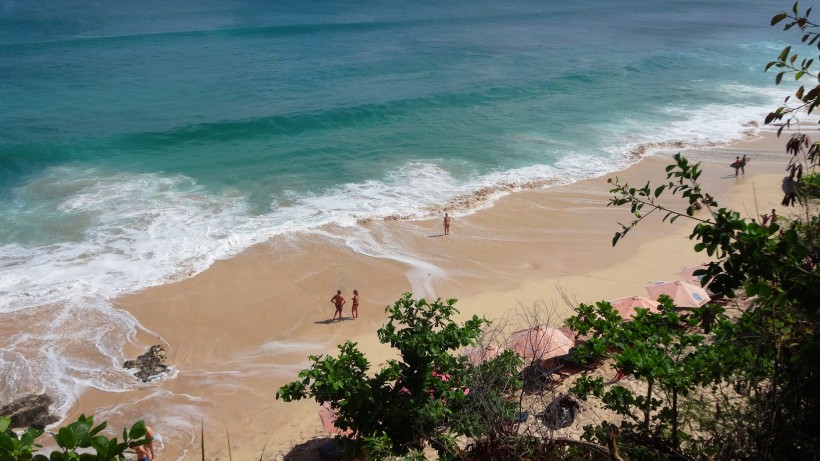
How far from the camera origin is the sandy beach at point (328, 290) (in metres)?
12.2

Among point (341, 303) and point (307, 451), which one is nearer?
point (307, 451)

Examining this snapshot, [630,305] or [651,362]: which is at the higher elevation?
[651,362]

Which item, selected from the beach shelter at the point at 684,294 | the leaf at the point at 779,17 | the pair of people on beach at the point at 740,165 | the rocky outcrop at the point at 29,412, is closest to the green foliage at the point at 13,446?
the leaf at the point at 779,17

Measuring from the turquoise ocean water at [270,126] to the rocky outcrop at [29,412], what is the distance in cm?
44

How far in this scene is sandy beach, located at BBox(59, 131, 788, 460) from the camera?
12.2 m

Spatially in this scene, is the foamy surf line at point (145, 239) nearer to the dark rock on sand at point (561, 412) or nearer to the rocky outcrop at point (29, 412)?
the rocky outcrop at point (29, 412)

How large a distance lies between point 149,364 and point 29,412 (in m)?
2.50

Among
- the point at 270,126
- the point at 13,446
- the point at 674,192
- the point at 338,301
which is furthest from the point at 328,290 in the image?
the point at 270,126

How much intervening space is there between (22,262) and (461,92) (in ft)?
86.2

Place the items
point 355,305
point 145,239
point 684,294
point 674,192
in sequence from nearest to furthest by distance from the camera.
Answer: point 674,192 → point 684,294 → point 355,305 → point 145,239

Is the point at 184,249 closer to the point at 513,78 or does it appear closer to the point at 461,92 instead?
the point at 461,92

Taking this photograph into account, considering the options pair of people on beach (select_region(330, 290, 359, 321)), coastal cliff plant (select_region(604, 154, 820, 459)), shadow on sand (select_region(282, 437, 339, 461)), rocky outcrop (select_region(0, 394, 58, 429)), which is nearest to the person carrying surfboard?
pair of people on beach (select_region(330, 290, 359, 321))

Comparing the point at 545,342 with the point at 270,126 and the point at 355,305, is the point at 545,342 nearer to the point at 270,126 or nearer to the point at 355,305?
the point at 355,305

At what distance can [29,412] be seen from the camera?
461 inches
